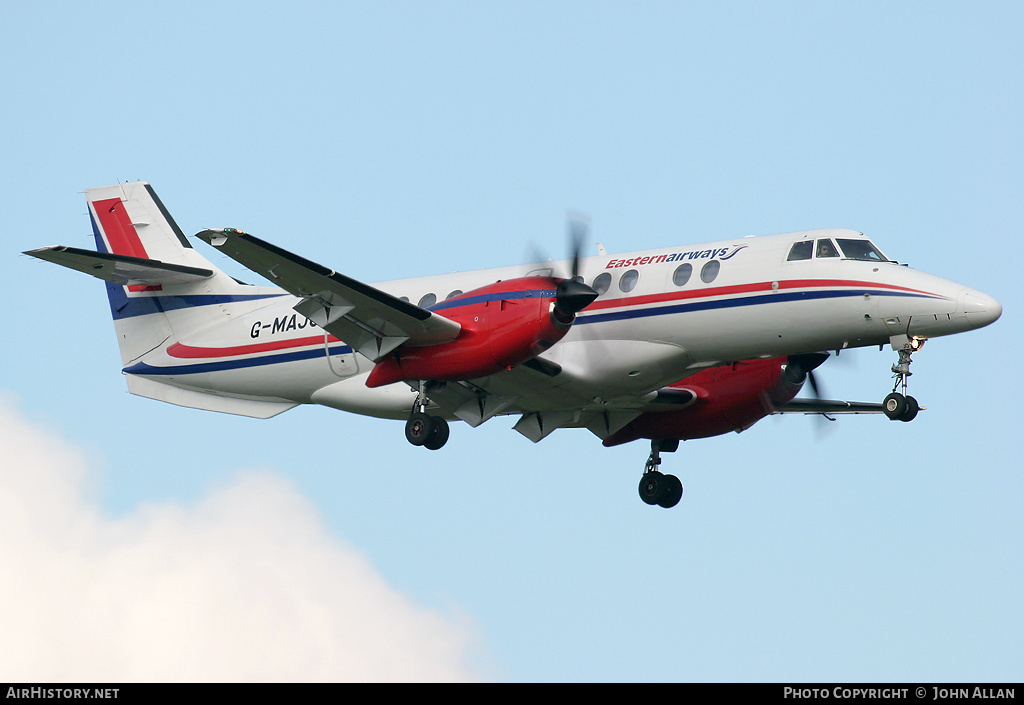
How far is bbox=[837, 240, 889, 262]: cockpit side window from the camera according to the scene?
57.8 feet

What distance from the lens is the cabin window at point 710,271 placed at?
706 inches

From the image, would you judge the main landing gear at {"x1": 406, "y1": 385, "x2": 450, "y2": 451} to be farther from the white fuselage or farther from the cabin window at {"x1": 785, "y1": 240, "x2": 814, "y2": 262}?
the cabin window at {"x1": 785, "y1": 240, "x2": 814, "y2": 262}

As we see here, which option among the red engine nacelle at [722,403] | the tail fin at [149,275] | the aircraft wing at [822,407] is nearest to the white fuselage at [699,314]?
the red engine nacelle at [722,403]

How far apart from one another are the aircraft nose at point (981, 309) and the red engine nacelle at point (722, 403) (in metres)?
3.64

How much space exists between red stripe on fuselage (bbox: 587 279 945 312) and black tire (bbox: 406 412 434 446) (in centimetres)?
289

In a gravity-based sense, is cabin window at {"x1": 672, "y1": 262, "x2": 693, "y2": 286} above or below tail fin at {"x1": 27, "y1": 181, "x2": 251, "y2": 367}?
below

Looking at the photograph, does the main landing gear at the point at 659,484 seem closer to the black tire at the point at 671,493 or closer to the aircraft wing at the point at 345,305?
the black tire at the point at 671,493

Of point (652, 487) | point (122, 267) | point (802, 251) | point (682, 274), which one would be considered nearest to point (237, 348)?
point (122, 267)

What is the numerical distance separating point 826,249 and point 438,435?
19.9 ft

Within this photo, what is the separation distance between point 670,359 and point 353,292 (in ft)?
15.0

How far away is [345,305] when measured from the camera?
Result: 59.1 feet

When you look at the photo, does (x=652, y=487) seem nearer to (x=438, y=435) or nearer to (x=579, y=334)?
(x=579, y=334)

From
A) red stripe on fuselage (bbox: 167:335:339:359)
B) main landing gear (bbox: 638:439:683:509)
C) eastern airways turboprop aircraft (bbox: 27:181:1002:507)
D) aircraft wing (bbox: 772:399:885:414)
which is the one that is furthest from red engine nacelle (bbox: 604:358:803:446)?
red stripe on fuselage (bbox: 167:335:339:359)
